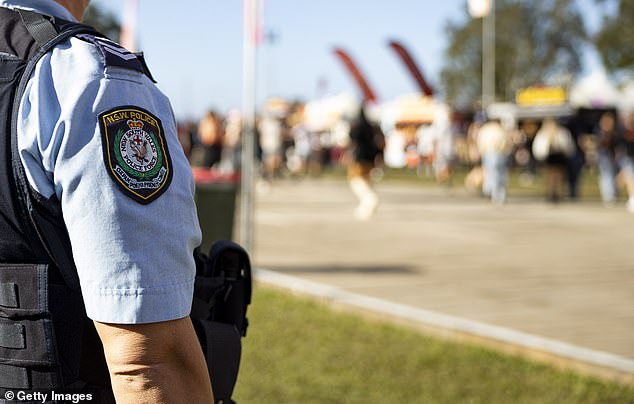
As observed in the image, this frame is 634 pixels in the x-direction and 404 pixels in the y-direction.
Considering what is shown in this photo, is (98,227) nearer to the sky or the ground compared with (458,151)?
nearer to the ground

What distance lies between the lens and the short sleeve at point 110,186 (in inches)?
57.6

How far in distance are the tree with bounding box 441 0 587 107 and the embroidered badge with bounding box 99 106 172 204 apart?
7066 cm

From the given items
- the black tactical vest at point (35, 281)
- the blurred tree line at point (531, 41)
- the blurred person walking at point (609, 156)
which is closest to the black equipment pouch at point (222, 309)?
the black tactical vest at point (35, 281)

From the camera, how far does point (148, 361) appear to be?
1.49m

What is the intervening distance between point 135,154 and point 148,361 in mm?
313

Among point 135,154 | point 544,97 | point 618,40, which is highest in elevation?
point 618,40

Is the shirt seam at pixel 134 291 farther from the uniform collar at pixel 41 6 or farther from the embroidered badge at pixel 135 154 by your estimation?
the uniform collar at pixel 41 6

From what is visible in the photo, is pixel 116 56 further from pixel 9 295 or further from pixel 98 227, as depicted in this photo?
pixel 9 295

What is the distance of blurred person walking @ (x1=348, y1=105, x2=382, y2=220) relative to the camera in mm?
16500

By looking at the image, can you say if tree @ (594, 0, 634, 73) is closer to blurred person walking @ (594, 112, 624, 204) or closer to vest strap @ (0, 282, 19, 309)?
blurred person walking @ (594, 112, 624, 204)

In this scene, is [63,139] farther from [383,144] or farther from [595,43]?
[595,43]

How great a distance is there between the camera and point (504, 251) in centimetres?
1163

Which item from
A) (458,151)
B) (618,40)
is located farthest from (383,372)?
(618,40)

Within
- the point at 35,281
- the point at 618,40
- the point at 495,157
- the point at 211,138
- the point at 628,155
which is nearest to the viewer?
the point at 35,281
